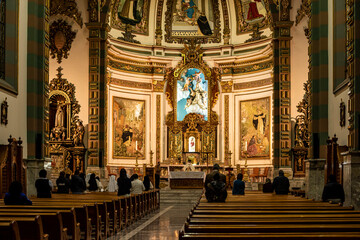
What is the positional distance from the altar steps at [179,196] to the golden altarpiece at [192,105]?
5.36m

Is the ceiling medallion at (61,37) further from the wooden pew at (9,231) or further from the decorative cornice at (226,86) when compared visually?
the wooden pew at (9,231)

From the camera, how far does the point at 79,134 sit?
82.8 ft

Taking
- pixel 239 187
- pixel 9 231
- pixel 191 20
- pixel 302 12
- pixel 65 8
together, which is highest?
pixel 191 20

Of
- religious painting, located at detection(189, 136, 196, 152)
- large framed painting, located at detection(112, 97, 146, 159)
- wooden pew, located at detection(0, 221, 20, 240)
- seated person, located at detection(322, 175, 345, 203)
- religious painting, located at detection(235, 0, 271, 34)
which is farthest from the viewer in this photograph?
religious painting, located at detection(189, 136, 196, 152)

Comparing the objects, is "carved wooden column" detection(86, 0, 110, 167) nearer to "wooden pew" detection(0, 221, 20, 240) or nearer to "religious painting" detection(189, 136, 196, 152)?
"religious painting" detection(189, 136, 196, 152)

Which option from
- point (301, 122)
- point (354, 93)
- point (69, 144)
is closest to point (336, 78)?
point (354, 93)

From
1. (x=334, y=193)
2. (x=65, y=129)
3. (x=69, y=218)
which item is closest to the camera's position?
(x=69, y=218)

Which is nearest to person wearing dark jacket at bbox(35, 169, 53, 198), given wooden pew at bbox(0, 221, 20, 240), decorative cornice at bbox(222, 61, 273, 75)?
wooden pew at bbox(0, 221, 20, 240)

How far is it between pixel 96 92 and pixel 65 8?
3824mm

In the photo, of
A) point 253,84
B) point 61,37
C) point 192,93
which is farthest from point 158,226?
point 192,93

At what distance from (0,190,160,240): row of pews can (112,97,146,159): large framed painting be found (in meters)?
11.9

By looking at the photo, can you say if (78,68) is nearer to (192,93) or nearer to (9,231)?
(192,93)

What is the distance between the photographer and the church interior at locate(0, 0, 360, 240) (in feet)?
42.1

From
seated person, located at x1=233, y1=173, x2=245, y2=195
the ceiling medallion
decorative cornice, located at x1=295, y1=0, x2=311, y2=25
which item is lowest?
seated person, located at x1=233, y1=173, x2=245, y2=195
